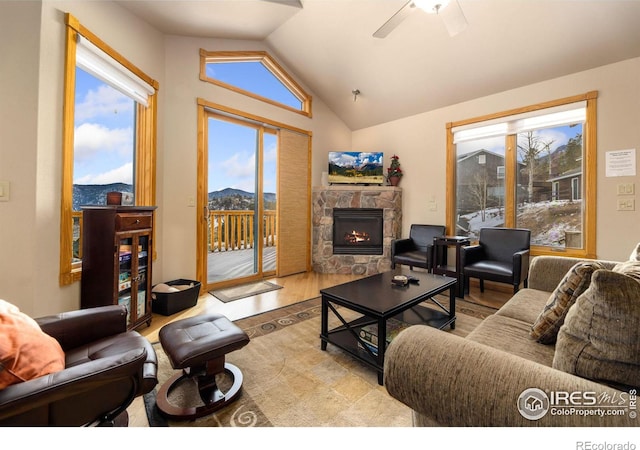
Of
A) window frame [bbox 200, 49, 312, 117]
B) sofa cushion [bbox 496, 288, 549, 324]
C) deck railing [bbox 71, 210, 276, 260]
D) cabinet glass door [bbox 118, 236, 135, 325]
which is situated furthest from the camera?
deck railing [bbox 71, 210, 276, 260]

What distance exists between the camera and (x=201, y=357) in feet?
4.28

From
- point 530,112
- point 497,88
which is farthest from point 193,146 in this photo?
point 530,112

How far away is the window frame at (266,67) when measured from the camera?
11.1 feet

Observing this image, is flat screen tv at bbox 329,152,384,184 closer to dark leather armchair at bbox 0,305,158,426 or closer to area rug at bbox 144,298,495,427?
area rug at bbox 144,298,495,427

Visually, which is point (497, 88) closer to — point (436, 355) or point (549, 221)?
point (549, 221)

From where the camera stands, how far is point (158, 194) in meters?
3.00

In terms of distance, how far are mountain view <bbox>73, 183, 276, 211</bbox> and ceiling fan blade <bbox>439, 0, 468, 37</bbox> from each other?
2.90m

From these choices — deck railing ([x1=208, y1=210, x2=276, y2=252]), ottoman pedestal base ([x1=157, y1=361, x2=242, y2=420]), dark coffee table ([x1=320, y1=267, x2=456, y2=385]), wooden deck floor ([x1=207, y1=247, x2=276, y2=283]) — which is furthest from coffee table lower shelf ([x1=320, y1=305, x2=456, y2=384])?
deck railing ([x1=208, y1=210, x2=276, y2=252])

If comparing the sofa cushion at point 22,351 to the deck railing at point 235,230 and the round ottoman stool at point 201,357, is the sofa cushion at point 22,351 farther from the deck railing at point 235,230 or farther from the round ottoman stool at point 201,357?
the deck railing at point 235,230

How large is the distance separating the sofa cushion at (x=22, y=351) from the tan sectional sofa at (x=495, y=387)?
1225 millimetres

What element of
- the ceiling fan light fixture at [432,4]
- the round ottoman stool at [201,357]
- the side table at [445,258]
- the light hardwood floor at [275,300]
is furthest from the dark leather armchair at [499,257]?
the round ottoman stool at [201,357]

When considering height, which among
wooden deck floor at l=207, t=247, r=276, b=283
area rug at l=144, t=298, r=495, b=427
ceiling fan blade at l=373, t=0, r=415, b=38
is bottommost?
area rug at l=144, t=298, r=495, b=427

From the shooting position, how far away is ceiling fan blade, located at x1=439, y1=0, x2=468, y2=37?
78.7 inches

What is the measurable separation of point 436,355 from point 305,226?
12.2ft
